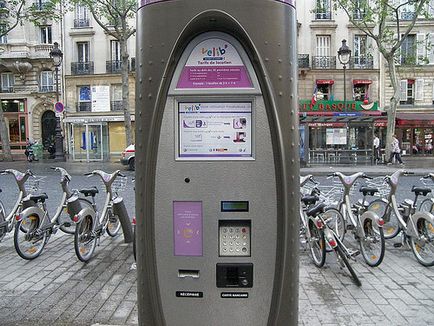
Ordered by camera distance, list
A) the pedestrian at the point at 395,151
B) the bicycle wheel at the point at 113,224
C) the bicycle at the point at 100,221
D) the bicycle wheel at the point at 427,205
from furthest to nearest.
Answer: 1. the pedestrian at the point at 395,151
2. the bicycle wheel at the point at 113,224
3. the bicycle wheel at the point at 427,205
4. the bicycle at the point at 100,221

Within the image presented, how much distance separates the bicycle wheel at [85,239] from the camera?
4.98 meters

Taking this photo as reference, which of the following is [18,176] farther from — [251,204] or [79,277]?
[251,204]

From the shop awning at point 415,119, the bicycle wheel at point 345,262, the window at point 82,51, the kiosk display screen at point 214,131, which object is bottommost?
the bicycle wheel at point 345,262

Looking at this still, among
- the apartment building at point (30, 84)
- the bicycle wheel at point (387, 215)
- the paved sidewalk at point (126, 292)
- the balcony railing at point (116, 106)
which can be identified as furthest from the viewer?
the apartment building at point (30, 84)

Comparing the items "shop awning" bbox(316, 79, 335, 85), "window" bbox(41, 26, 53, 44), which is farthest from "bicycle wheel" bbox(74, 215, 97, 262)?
"window" bbox(41, 26, 53, 44)

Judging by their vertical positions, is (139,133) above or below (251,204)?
above

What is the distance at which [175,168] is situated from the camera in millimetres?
2195

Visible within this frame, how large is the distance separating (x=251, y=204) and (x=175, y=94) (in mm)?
755

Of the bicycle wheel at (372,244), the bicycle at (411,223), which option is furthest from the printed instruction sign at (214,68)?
the bicycle at (411,223)

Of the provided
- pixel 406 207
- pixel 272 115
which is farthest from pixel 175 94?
pixel 406 207

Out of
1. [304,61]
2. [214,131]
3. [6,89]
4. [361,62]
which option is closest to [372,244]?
[214,131]

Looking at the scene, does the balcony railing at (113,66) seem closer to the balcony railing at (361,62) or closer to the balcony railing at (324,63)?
the balcony railing at (324,63)

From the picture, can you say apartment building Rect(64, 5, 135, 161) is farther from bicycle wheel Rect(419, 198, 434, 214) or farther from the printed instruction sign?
the printed instruction sign

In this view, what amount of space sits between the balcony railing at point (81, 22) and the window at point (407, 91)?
80.7 feet
